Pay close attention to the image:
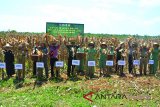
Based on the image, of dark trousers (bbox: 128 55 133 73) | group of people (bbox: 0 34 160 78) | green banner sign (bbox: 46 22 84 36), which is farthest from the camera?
green banner sign (bbox: 46 22 84 36)

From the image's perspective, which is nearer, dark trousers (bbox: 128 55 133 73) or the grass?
the grass

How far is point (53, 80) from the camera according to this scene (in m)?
19.0

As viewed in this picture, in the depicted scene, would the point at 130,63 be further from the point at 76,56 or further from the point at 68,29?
the point at 68,29

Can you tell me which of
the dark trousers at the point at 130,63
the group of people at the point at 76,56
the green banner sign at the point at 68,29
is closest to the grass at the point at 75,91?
the group of people at the point at 76,56

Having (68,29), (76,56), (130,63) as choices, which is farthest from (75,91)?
(68,29)

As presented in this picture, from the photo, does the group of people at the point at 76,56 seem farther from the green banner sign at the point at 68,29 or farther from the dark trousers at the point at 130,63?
the green banner sign at the point at 68,29

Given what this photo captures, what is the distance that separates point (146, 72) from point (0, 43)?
30.4ft

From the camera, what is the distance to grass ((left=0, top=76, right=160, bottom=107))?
14227 mm

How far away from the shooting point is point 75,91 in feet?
53.9

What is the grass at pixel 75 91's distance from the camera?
560 inches

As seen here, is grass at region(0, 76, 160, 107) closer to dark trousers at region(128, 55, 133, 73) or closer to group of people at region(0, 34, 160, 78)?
→ group of people at region(0, 34, 160, 78)

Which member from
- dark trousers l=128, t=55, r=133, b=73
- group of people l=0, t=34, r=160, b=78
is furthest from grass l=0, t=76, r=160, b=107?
dark trousers l=128, t=55, r=133, b=73

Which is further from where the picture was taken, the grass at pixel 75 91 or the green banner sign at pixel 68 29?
the green banner sign at pixel 68 29

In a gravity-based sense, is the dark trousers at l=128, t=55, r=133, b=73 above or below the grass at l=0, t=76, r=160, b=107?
above
